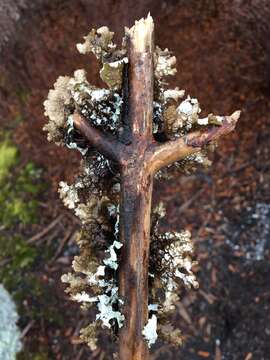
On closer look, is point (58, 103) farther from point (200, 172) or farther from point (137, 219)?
point (200, 172)

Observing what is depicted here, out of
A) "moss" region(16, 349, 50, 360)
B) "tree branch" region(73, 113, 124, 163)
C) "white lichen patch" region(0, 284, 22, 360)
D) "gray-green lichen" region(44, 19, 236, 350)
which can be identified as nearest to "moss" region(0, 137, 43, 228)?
"white lichen patch" region(0, 284, 22, 360)

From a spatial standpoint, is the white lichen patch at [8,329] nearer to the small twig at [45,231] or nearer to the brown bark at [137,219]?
the small twig at [45,231]

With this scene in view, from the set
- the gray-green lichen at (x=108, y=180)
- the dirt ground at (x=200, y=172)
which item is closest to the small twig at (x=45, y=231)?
the dirt ground at (x=200, y=172)

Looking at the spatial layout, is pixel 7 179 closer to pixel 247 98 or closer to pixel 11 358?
pixel 11 358

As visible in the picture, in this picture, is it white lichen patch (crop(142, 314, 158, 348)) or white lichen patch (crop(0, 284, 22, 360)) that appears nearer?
white lichen patch (crop(142, 314, 158, 348))

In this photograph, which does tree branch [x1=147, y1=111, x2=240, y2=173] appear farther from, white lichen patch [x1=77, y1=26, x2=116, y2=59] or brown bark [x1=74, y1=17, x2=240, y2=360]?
white lichen patch [x1=77, y1=26, x2=116, y2=59]

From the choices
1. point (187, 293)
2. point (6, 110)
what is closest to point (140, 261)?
point (187, 293)

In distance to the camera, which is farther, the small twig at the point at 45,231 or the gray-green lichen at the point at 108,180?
the small twig at the point at 45,231

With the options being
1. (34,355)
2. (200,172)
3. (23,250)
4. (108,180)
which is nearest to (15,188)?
(23,250)
